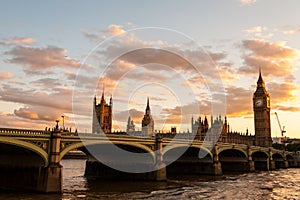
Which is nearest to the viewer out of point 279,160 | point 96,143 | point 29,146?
point 29,146

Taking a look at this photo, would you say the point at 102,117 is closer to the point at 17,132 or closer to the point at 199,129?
the point at 199,129

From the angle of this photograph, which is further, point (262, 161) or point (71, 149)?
point (262, 161)

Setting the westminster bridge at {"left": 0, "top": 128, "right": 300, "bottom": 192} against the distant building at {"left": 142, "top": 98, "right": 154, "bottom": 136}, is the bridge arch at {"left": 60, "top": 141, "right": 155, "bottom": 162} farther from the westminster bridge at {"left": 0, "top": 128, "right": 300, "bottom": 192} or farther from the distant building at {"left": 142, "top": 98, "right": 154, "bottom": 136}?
the distant building at {"left": 142, "top": 98, "right": 154, "bottom": 136}

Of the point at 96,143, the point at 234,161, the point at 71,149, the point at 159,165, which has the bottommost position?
the point at 234,161

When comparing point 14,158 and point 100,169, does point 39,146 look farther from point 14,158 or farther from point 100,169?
point 100,169

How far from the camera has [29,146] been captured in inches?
1560

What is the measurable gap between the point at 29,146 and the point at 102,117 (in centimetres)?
15081

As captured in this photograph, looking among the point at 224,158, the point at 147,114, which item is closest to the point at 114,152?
the point at 224,158

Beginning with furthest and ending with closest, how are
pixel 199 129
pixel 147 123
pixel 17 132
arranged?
pixel 147 123
pixel 199 129
pixel 17 132

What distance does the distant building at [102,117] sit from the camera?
190500 millimetres

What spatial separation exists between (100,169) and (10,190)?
26.9 m

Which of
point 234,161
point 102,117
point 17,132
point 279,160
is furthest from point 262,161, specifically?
point 102,117

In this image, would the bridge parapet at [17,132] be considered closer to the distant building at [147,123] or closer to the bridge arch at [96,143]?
the bridge arch at [96,143]

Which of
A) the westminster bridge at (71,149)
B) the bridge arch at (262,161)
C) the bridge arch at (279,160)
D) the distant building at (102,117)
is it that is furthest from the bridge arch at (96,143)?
the distant building at (102,117)
